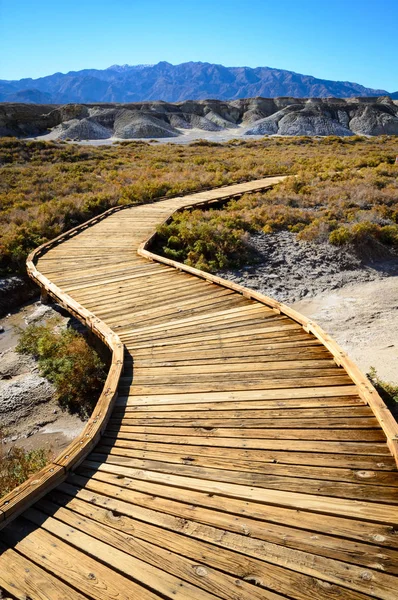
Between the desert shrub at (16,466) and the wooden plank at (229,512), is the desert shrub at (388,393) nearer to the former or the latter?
the wooden plank at (229,512)

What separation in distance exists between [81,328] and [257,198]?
11.0 meters

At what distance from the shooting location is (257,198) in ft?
61.7

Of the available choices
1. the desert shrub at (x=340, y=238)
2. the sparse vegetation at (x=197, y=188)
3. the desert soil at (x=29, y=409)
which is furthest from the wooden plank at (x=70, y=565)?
the desert shrub at (x=340, y=238)

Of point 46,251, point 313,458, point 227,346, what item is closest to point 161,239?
point 46,251

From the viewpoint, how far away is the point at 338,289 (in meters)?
13.2

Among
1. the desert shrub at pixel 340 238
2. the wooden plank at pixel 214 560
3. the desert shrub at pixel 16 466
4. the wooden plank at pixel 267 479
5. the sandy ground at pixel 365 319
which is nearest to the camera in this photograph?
the wooden plank at pixel 214 560

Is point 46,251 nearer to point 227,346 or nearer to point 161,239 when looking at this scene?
point 161,239

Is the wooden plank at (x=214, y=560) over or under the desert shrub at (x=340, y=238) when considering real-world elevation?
under

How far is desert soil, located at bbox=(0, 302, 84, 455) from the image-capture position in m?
7.96

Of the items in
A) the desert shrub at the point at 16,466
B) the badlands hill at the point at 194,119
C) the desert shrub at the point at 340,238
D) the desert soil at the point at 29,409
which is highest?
the badlands hill at the point at 194,119

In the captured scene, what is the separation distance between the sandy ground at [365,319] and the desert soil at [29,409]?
632 cm

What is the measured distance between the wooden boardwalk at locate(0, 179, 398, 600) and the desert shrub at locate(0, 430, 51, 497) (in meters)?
1.63

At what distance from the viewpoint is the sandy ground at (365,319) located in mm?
9464

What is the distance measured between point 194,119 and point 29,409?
8896cm
